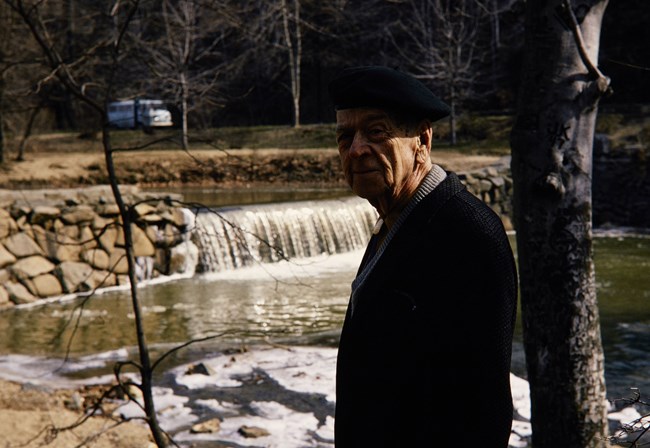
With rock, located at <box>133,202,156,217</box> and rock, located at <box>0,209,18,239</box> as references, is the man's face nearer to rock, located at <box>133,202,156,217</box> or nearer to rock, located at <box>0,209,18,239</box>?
rock, located at <box>0,209,18,239</box>

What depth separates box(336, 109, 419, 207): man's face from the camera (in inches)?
80.8

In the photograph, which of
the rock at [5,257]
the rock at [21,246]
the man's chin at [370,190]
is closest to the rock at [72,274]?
the rock at [21,246]

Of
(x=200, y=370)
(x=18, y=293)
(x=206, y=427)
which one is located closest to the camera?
(x=206, y=427)

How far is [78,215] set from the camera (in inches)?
523

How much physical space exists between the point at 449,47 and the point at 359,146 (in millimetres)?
27768

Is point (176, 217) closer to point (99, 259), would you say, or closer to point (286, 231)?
point (99, 259)

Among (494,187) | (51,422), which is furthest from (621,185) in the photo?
(51,422)

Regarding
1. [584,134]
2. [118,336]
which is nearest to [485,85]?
[118,336]

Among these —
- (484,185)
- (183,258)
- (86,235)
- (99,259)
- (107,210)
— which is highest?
(107,210)

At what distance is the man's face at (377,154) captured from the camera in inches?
80.8

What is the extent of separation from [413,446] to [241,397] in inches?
225

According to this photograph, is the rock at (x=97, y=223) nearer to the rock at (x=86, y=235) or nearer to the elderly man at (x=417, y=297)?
the rock at (x=86, y=235)

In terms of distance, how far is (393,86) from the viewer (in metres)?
2.02

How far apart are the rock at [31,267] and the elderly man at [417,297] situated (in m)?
11.3
